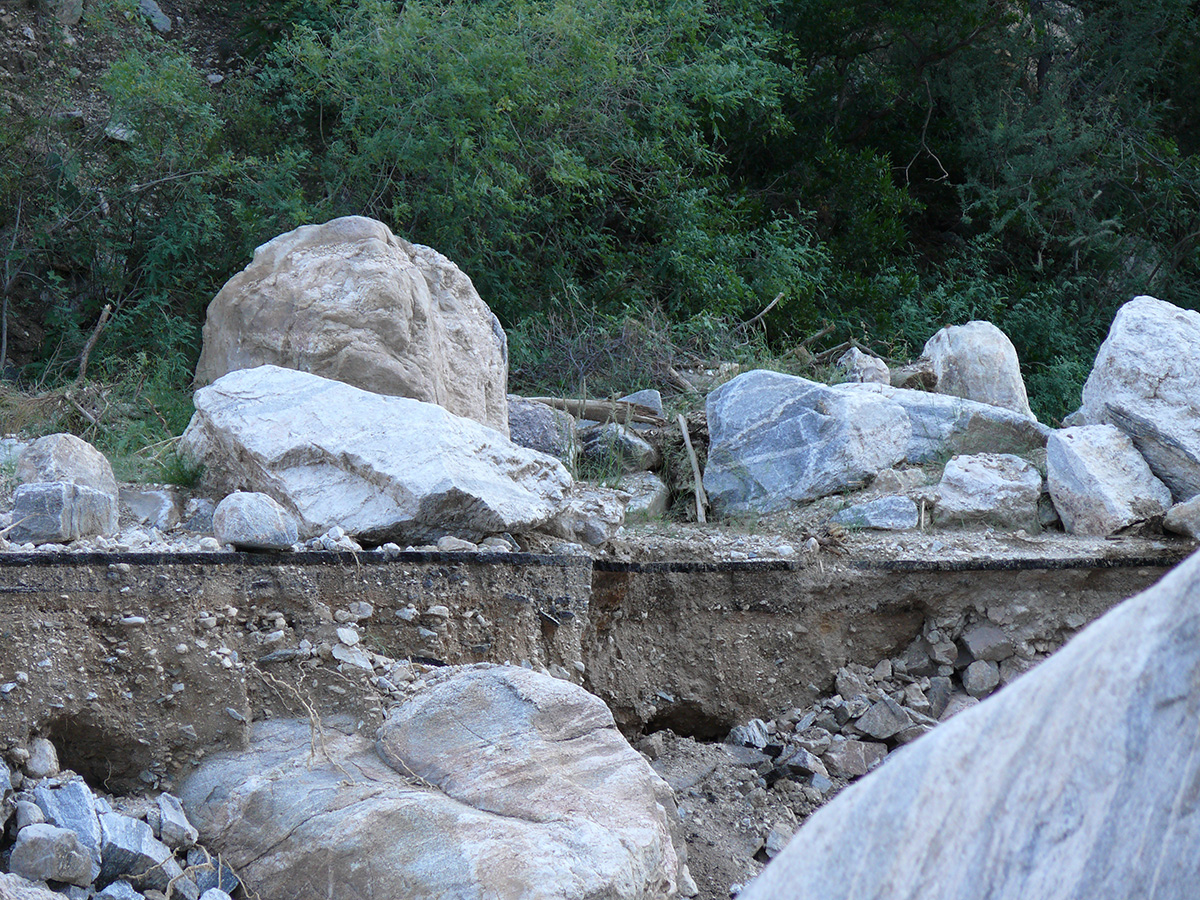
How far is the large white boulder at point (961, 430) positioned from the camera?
5.05m

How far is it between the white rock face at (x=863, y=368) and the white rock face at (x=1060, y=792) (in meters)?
5.17

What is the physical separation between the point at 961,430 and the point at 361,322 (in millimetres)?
2891

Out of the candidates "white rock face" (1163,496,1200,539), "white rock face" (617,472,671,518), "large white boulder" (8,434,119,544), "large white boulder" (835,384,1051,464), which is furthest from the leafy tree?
"white rock face" (1163,496,1200,539)

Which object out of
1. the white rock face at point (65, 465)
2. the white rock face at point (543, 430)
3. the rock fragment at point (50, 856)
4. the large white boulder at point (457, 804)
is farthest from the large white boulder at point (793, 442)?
the rock fragment at point (50, 856)

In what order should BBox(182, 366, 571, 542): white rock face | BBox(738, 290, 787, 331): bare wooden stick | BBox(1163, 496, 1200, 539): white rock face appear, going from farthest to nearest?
BBox(738, 290, 787, 331): bare wooden stick
BBox(1163, 496, 1200, 539): white rock face
BBox(182, 366, 571, 542): white rock face

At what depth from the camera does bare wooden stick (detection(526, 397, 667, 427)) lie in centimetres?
554

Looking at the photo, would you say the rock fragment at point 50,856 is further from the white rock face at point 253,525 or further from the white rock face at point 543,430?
the white rock face at point 543,430

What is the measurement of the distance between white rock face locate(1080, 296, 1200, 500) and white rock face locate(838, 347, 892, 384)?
121 cm

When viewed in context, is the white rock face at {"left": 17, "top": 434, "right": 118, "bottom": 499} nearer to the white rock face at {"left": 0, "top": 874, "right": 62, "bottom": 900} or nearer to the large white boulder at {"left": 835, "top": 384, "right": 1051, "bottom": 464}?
the white rock face at {"left": 0, "top": 874, "right": 62, "bottom": 900}

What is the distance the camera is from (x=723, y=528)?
4.59 meters

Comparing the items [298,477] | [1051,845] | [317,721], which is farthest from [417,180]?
[1051,845]

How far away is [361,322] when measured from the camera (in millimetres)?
4043

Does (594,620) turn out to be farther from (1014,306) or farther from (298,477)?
(1014,306)

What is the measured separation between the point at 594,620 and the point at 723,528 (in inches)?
54.8
